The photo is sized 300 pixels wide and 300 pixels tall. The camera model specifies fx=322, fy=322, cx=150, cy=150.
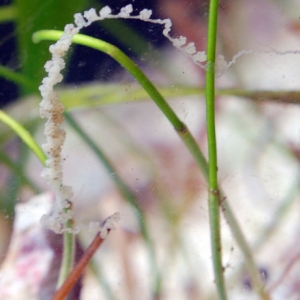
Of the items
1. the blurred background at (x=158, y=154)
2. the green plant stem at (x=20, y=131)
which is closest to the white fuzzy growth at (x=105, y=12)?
the blurred background at (x=158, y=154)

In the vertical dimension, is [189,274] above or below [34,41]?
below

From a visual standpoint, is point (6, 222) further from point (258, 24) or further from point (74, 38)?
point (258, 24)

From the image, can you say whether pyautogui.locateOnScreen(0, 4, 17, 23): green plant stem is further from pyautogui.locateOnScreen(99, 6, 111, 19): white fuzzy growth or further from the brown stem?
the brown stem

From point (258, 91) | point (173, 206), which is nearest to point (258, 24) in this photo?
point (258, 91)

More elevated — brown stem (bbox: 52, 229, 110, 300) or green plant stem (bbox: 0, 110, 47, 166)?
green plant stem (bbox: 0, 110, 47, 166)

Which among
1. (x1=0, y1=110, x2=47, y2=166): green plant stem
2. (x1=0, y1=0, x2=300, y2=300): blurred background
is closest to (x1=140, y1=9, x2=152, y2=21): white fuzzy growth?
(x1=0, y1=0, x2=300, y2=300): blurred background

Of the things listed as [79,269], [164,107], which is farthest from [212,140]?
[79,269]
